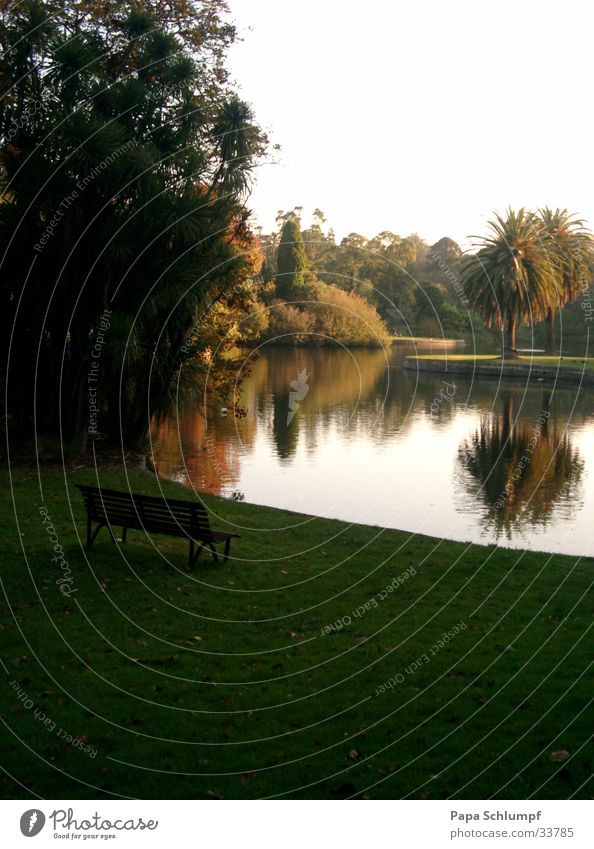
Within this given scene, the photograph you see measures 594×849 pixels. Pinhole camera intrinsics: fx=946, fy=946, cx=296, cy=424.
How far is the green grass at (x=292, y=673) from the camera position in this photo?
7.09 meters

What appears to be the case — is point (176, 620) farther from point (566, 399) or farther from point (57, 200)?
point (566, 399)

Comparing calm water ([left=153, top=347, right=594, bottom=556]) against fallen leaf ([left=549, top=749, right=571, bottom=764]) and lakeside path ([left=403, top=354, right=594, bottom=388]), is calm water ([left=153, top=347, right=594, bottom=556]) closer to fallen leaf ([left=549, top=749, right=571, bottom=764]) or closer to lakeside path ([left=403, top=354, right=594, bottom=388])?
lakeside path ([left=403, top=354, right=594, bottom=388])

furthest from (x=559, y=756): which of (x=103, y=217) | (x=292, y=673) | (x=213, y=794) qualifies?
(x=103, y=217)

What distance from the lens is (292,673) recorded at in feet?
31.0

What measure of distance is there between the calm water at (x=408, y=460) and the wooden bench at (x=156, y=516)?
21.2 ft

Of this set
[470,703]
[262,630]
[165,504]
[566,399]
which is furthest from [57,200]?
[566,399]

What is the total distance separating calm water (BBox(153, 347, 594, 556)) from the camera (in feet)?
67.8

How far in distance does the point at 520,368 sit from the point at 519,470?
38393 mm

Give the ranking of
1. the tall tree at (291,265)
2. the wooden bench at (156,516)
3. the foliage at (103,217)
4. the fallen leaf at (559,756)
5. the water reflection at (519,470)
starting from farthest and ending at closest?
1. the tall tree at (291,265)
2. the water reflection at (519,470)
3. the foliage at (103,217)
4. the wooden bench at (156,516)
5. the fallen leaf at (559,756)

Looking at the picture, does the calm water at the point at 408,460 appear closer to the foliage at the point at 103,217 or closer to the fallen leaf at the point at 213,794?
the foliage at the point at 103,217

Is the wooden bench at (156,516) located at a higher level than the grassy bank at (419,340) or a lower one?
lower

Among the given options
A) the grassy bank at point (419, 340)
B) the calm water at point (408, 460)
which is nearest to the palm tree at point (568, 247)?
the calm water at point (408, 460)

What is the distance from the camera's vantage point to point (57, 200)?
800 inches

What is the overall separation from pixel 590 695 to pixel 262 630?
4.07 m
